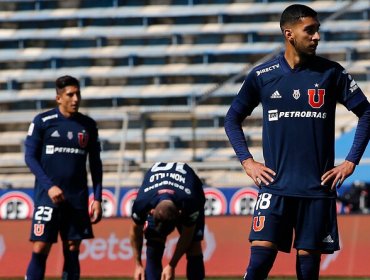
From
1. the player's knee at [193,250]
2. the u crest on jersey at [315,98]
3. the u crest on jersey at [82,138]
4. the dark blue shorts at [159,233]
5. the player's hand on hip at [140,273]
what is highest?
the u crest on jersey at [315,98]

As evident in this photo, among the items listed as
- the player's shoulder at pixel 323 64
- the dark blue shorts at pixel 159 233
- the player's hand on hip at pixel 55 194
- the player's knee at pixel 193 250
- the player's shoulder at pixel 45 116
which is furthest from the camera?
the player's shoulder at pixel 45 116

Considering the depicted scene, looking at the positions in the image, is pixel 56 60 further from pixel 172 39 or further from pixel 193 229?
pixel 193 229

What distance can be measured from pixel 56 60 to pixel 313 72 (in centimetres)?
1715

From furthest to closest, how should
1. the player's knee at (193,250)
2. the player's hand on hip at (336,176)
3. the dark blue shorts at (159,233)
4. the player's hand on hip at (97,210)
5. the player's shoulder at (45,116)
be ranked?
the player's hand on hip at (97,210)
the player's shoulder at (45,116)
the player's knee at (193,250)
the dark blue shorts at (159,233)
the player's hand on hip at (336,176)

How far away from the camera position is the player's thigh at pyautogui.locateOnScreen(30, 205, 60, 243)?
31.4 ft

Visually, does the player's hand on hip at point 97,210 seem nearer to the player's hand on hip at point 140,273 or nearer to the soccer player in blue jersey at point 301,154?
the player's hand on hip at point 140,273

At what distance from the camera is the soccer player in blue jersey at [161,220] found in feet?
26.3

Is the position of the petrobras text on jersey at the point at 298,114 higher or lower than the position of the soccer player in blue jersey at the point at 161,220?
higher

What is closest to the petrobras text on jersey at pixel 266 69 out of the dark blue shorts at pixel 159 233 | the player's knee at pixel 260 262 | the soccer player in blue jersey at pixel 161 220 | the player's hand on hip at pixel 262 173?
the player's hand on hip at pixel 262 173

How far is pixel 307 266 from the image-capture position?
6516mm

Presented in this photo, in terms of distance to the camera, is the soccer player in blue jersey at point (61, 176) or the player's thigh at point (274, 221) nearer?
the player's thigh at point (274, 221)

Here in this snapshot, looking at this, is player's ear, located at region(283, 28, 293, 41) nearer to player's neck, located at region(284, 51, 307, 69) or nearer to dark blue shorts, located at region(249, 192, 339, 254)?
player's neck, located at region(284, 51, 307, 69)

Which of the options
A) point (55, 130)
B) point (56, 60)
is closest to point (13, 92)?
point (56, 60)

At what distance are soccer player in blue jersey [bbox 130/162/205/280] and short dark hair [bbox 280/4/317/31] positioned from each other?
1.91 m
